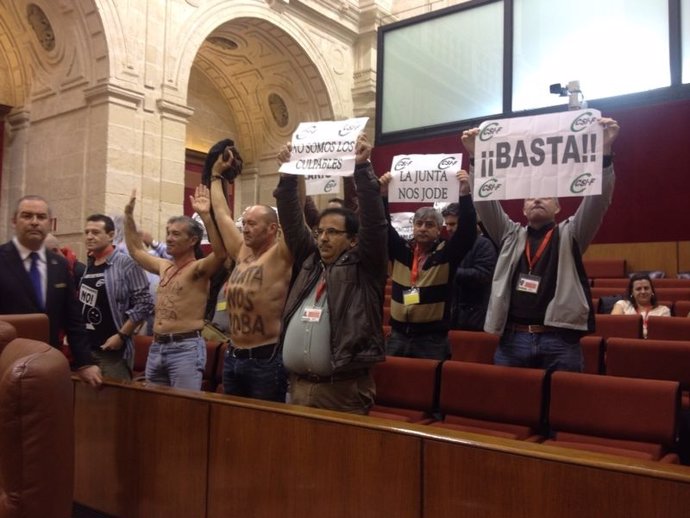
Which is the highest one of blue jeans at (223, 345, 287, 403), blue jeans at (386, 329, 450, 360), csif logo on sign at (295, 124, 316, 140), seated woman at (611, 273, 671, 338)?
Result: csif logo on sign at (295, 124, 316, 140)

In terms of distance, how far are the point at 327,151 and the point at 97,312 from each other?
1669 millimetres

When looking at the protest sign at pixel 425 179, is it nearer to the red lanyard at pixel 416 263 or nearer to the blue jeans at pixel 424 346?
the red lanyard at pixel 416 263

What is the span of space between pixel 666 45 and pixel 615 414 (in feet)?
21.8

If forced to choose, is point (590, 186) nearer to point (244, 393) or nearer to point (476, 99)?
point (244, 393)

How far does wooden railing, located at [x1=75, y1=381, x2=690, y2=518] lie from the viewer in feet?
4.83

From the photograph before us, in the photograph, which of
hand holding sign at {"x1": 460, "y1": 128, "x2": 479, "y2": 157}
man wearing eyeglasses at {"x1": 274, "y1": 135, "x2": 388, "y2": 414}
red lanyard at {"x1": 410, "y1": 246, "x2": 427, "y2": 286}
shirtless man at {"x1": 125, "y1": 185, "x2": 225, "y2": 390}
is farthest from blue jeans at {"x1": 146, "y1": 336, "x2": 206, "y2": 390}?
hand holding sign at {"x1": 460, "y1": 128, "x2": 479, "y2": 157}

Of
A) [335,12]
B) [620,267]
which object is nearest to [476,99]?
[620,267]

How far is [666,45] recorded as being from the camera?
7410 millimetres

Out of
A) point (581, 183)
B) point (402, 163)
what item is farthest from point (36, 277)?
point (581, 183)

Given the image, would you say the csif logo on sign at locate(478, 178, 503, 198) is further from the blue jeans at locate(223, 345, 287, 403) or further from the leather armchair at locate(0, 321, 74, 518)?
the leather armchair at locate(0, 321, 74, 518)

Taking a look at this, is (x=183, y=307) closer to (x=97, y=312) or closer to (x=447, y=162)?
(x=97, y=312)

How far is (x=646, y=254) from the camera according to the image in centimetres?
790

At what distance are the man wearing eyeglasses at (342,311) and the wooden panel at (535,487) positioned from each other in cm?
69

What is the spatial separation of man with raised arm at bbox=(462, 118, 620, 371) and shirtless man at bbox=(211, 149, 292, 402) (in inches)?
37.7
